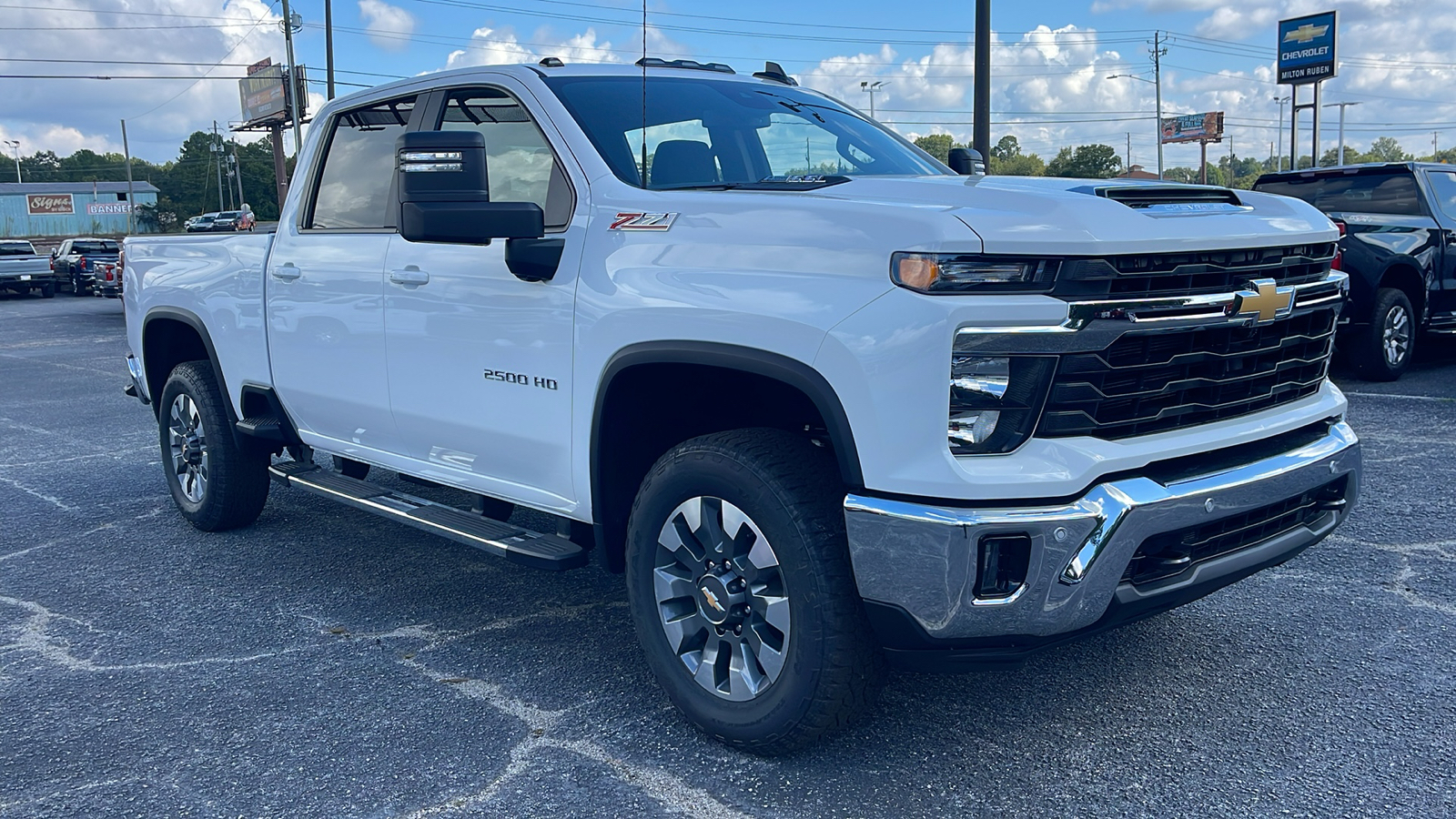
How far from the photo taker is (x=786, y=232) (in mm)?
3059

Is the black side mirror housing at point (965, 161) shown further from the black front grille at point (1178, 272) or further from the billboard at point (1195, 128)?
the billboard at point (1195, 128)

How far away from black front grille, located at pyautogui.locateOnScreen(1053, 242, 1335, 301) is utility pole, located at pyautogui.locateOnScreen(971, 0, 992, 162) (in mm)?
13852

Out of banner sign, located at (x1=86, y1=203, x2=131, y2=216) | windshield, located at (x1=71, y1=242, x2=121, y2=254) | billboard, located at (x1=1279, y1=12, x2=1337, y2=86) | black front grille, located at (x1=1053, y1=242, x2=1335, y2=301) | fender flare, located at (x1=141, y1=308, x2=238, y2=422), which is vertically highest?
billboard, located at (x1=1279, y1=12, x2=1337, y2=86)

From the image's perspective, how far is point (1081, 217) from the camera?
9.25 ft

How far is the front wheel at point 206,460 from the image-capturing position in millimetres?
5664

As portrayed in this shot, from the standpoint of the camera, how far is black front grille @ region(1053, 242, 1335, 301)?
2.77m

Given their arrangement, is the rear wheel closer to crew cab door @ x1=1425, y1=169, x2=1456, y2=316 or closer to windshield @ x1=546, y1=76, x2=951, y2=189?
crew cab door @ x1=1425, y1=169, x2=1456, y2=316

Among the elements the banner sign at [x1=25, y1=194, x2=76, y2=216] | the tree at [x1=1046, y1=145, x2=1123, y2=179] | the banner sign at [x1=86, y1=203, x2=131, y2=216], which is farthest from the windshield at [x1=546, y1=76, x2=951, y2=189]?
the banner sign at [x1=25, y1=194, x2=76, y2=216]

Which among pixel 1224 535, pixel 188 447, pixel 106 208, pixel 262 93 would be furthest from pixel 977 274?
pixel 106 208

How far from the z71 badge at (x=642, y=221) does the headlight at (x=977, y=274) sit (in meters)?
0.88

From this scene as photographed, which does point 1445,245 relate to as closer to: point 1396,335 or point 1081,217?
point 1396,335

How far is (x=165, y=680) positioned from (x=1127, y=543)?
3117mm

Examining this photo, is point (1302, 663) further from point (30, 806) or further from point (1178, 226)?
point (30, 806)

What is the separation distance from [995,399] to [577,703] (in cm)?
174
